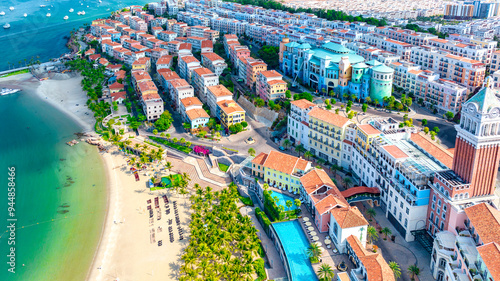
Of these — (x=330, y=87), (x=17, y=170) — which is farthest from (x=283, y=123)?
(x=17, y=170)

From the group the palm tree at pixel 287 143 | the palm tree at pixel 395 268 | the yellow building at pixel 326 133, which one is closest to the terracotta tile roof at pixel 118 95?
the palm tree at pixel 287 143

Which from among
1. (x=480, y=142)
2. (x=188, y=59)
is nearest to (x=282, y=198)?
(x=480, y=142)

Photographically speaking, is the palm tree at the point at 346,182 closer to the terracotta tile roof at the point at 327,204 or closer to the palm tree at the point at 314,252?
the terracotta tile roof at the point at 327,204

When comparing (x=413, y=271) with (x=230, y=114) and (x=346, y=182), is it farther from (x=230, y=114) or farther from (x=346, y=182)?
(x=230, y=114)

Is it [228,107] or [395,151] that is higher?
[395,151]

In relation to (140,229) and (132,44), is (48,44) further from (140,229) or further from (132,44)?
(140,229)

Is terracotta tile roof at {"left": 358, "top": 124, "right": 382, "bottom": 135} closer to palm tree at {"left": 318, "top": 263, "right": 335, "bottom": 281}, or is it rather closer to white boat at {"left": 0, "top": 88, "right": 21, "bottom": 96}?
palm tree at {"left": 318, "top": 263, "right": 335, "bottom": 281}
